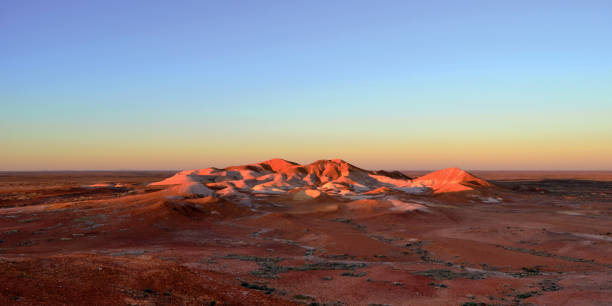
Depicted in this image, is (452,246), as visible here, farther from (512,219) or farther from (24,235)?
(24,235)

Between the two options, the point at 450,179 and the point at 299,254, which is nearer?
the point at 299,254

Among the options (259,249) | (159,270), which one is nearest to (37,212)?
(259,249)

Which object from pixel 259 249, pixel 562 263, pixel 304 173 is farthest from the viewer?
pixel 304 173

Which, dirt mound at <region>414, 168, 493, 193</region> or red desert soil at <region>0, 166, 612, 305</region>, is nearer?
red desert soil at <region>0, 166, 612, 305</region>

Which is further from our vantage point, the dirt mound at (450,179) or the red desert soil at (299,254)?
the dirt mound at (450,179)

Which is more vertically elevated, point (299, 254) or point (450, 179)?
point (450, 179)

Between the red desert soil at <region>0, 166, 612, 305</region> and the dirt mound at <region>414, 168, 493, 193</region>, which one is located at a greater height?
the dirt mound at <region>414, 168, 493, 193</region>

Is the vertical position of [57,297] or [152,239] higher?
[57,297]

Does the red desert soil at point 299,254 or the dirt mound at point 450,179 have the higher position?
the dirt mound at point 450,179
